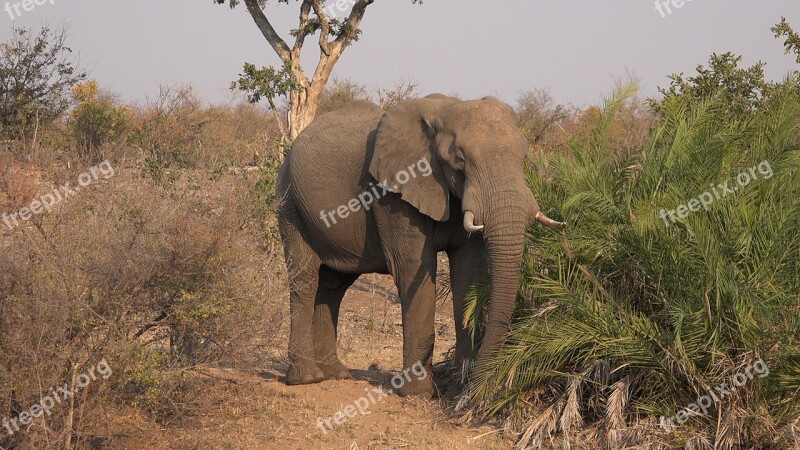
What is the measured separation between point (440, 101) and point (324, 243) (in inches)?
78.1

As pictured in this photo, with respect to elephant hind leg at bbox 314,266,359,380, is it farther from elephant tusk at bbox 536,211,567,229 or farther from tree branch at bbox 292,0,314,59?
tree branch at bbox 292,0,314,59

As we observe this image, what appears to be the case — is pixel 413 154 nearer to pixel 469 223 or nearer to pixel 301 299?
pixel 469 223

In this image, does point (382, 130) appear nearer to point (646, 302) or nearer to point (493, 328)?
point (493, 328)

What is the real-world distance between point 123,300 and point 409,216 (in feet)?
9.34

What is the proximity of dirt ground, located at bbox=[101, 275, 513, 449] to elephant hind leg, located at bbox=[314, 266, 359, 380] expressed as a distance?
0.85 feet

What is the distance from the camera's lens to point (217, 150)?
69.0 feet

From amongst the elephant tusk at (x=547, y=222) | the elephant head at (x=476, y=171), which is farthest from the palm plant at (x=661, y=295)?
the elephant head at (x=476, y=171)

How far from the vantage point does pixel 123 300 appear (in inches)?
285

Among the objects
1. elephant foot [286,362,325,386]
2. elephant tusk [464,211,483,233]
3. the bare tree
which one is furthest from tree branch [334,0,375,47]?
elephant tusk [464,211,483,233]

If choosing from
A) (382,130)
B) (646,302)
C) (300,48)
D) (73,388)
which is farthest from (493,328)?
(300,48)

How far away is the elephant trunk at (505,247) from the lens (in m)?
7.95

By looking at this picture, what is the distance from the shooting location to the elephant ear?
347 inches

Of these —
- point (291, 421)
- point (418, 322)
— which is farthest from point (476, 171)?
point (291, 421)

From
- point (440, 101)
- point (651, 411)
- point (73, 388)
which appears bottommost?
point (651, 411)
